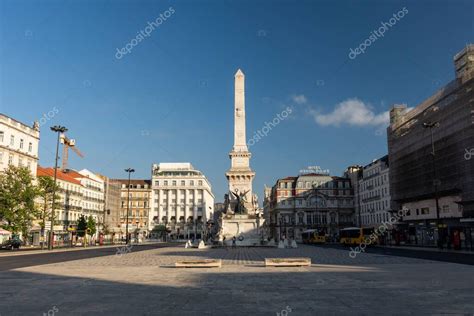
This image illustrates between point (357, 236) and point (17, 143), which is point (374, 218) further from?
point (17, 143)

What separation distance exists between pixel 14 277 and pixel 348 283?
13881 millimetres

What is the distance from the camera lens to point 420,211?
5981 cm

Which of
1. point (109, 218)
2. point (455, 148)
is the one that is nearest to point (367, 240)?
point (455, 148)

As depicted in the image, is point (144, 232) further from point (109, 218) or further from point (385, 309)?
point (385, 309)

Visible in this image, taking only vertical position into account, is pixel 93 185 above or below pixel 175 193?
below

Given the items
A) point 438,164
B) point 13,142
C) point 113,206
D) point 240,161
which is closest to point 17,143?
point 13,142

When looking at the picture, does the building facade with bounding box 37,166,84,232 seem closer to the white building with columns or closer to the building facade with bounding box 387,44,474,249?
the white building with columns

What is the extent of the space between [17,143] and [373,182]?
7122 cm

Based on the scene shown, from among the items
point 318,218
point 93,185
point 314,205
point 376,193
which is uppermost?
point 93,185

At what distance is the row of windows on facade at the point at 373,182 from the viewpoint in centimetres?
8869

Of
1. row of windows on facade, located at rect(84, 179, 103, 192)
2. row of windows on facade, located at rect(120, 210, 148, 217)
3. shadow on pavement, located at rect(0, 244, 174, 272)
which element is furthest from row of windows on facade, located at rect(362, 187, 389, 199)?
row of windows on facade, located at rect(120, 210, 148, 217)

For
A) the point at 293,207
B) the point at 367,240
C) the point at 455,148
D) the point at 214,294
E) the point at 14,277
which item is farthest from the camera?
the point at 293,207

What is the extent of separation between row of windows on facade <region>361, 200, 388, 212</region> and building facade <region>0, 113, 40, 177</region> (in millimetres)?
66599

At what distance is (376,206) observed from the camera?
92062 millimetres
